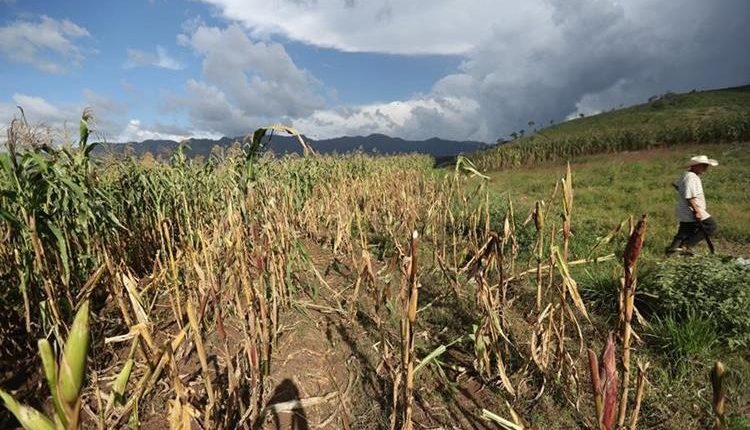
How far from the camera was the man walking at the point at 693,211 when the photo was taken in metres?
5.88

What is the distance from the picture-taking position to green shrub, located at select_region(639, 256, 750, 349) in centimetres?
361

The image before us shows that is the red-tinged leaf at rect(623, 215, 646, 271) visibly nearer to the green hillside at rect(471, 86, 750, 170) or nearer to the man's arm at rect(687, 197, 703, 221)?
the man's arm at rect(687, 197, 703, 221)

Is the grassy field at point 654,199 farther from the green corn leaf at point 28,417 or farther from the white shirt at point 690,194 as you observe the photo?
the green corn leaf at point 28,417

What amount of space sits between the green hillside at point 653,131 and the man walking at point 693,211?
19.2 metres

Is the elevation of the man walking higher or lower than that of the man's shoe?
higher

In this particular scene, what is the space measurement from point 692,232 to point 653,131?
24.6 metres

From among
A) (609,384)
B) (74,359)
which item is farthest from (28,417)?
(609,384)

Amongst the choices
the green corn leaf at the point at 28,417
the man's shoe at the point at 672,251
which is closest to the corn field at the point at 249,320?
the green corn leaf at the point at 28,417

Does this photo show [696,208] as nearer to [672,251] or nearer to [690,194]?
[690,194]

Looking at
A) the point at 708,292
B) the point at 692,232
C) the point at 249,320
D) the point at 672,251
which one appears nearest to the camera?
the point at 249,320

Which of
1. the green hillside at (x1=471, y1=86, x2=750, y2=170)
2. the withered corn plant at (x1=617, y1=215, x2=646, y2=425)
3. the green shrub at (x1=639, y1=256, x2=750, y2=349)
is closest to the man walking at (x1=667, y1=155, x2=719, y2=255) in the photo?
the green shrub at (x1=639, y1=256, x2=750, y2=349)

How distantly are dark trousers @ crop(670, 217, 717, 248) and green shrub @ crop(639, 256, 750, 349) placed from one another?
2036mm

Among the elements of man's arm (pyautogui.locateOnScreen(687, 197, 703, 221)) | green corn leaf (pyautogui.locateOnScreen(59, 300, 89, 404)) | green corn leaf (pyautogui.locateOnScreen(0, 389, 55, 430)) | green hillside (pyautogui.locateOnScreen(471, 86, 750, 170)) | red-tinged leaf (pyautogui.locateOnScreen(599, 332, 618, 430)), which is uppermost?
green hillside (pyautogui.locateOnScreen(471, 86, 750, 170))

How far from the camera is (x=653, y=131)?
2641cm
